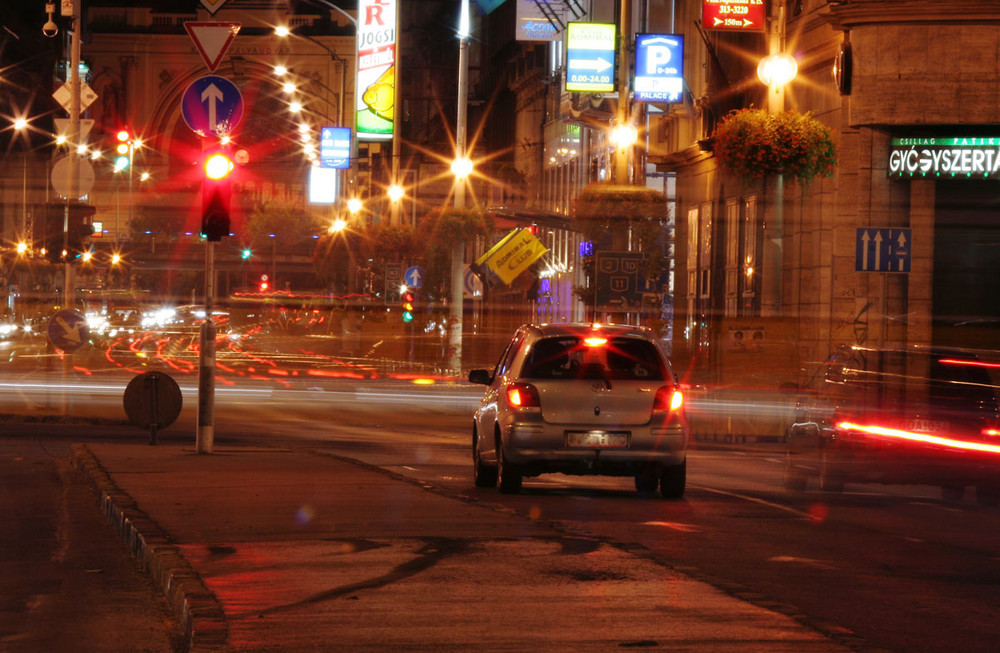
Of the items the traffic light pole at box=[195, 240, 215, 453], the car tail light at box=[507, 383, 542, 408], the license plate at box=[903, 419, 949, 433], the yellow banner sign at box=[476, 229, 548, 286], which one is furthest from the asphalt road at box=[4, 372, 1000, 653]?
the yellow banner sign at box=[476, 229, 548, 286]

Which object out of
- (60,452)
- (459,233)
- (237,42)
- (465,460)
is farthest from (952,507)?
(237,42)

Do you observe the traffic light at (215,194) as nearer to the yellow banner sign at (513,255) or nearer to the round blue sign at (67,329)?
the round blue sign at (67,329)

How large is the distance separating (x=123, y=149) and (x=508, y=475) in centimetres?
2315

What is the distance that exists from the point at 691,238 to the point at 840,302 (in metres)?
11.6

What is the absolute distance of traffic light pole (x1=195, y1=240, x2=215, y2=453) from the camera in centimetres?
1697

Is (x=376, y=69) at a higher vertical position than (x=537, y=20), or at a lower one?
lower

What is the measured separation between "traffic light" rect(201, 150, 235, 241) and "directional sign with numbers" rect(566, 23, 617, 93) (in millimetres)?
18484

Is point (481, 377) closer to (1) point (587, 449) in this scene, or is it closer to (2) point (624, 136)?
(1) point (587, 449)

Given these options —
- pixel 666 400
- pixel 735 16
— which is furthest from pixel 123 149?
pixel 666 400

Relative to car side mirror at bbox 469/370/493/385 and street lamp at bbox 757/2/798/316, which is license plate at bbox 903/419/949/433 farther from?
street lamp at bbox 757/2/798/316

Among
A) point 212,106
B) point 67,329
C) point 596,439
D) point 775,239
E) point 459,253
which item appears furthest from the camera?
point 459,253

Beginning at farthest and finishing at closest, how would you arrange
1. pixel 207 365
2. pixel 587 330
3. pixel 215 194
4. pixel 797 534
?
pixel 215 194, pixel 207 365, pixel 587 330, pixel 797 534

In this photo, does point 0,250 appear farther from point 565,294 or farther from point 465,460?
point 465,460

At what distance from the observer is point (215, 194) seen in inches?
677
